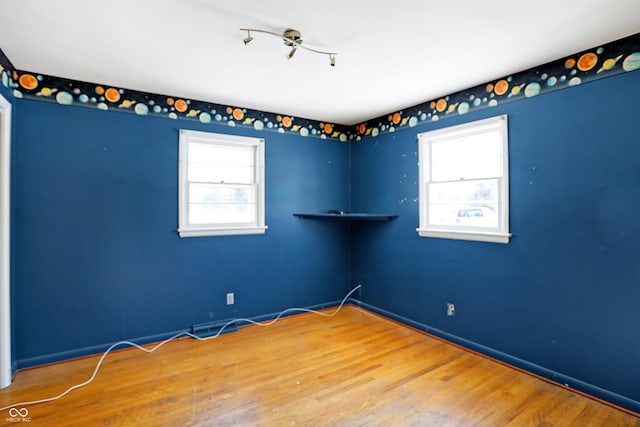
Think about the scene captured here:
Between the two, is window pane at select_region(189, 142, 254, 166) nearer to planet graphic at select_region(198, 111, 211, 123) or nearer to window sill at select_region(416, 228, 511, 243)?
planet graphic at select_region(198, 111, 211, 123)

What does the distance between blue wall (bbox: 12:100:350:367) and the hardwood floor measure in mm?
362

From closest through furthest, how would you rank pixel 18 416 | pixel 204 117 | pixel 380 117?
pixel 18 416 → pixel 204 117 → pixel 380 117

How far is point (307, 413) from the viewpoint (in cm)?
210

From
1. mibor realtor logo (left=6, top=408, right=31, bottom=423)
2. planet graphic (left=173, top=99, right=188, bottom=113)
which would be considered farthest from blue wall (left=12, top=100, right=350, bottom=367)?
mibor realtor logo (left=6, top=408, right=31, bottom=423)

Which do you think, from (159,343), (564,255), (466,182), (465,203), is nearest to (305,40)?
(466,182)

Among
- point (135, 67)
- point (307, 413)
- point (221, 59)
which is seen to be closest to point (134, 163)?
point (135, 67)

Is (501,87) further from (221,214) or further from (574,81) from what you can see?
(221,214)

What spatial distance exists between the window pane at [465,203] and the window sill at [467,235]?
10cm

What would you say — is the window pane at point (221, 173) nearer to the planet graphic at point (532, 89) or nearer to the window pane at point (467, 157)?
the window pane at point (467, 157)

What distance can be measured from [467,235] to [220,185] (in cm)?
264

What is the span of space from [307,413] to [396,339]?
4.90 ft

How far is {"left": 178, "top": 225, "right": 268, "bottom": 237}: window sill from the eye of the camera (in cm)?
337

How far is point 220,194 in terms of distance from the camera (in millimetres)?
3625

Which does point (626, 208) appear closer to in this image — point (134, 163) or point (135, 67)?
point (135, 67)
